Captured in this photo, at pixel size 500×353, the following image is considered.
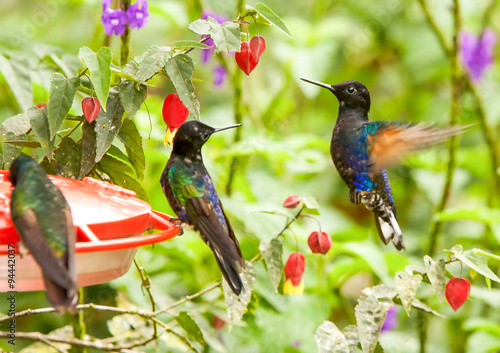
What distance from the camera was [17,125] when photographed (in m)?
1.64

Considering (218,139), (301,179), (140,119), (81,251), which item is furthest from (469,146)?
(81,251)

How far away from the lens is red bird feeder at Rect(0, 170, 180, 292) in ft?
4.25

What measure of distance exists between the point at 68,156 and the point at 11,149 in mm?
141

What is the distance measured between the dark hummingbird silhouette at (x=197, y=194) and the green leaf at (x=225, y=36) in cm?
21

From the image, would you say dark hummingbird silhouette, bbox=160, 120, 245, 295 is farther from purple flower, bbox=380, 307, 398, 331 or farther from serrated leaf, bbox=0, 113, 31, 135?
purple flower, bbox=380, 307, 398, 331

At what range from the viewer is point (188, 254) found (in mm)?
2674

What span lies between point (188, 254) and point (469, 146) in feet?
10.0

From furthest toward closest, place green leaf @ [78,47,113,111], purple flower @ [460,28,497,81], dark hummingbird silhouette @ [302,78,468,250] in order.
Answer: purple flower @ [460,28,497,81] < dark hummingbird silhouette @ [302,78,468,250] < green leaf @ [78,47,113,111]

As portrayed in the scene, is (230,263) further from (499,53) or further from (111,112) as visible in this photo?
(499,53)

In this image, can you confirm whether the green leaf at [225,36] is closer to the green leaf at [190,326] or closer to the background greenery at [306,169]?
the background greenery at [306,169]

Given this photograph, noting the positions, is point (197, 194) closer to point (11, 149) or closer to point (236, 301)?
point (236, 301)

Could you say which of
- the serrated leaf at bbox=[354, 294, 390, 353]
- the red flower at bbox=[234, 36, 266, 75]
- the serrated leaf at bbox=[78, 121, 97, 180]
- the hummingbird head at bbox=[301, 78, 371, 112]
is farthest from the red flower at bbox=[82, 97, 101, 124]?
the serrated leaf at bbox=[354, 294, 390, 353]

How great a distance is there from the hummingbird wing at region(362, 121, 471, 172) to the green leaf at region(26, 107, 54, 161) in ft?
2.83

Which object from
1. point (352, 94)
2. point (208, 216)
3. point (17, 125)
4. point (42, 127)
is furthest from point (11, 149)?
point (352, 94)
